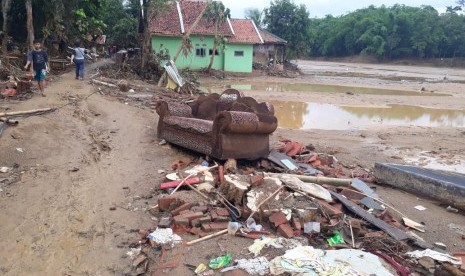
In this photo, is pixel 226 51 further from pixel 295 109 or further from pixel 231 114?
pixel 231 114

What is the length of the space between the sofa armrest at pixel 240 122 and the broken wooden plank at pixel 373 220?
169cm

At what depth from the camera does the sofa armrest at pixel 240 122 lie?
632 cm

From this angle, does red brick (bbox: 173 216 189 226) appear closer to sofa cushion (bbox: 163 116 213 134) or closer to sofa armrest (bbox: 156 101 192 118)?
sofa cushion (bbox: 163 116 213 134)

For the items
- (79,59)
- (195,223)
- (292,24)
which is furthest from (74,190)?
(292,24)

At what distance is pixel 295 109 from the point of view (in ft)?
57.3

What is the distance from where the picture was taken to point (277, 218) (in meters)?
4.67

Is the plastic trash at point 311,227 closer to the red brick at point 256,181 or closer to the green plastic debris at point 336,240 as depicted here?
the green plastic debris at point 336,240

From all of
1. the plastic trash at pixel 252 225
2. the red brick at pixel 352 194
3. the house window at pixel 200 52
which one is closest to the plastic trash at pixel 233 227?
the plastic trash at pixel 252 225

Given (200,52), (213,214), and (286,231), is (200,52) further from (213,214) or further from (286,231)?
(286,231)

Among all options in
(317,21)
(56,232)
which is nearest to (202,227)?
(56,232)

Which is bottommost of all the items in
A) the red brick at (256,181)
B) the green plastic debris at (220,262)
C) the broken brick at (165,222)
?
the green plastic debris at (220,262)

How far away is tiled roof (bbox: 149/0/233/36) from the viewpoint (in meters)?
29.2

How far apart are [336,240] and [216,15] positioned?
25.0 meters

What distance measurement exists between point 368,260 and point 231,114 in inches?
124
